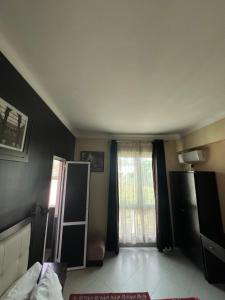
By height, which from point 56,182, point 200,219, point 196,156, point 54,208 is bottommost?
point 200,219

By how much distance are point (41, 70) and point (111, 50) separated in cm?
69

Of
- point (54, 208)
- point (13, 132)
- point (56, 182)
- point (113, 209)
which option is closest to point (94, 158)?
point (56, 182)

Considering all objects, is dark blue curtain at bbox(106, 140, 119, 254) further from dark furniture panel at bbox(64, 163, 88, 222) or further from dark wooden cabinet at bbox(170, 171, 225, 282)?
dark wooden cabinet at bbox(170, 171, 225, 282)

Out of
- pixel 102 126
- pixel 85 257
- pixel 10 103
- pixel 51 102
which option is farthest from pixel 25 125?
pixel 85 257

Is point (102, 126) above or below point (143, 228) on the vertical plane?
above

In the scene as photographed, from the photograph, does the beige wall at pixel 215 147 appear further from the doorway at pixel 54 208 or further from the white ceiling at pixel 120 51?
the doorway at pixel 54 208

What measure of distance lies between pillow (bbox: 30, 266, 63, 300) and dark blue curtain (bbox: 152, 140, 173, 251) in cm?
240

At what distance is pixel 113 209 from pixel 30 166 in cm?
208

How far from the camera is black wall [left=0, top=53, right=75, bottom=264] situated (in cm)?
113

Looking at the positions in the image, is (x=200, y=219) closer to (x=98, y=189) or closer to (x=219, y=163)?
(x=219, y=163)

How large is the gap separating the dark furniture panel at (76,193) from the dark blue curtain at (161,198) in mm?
1550

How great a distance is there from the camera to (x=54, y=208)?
2.41 m

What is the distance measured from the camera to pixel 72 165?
2738mm

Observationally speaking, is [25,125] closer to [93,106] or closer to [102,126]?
[93,106]
